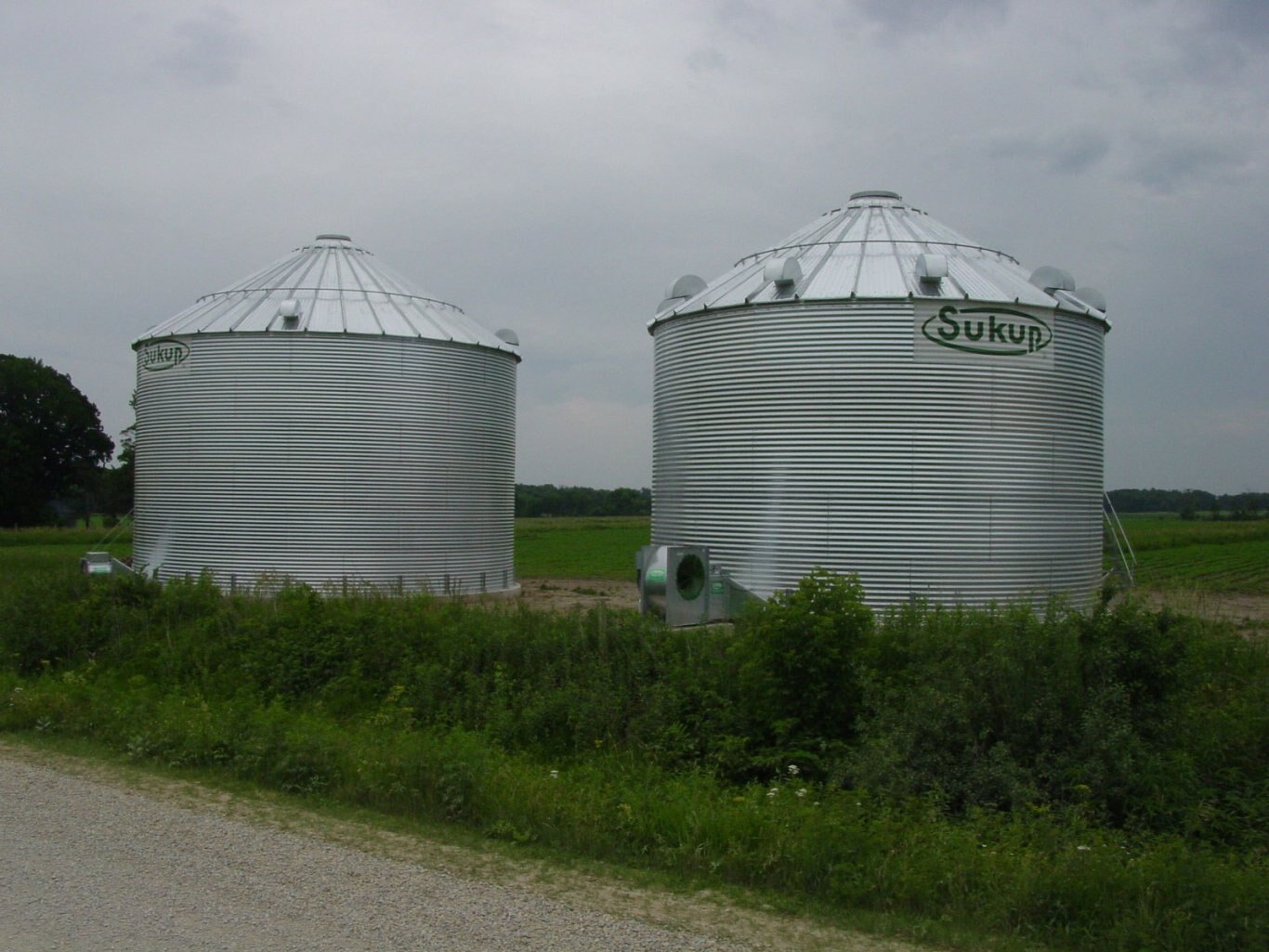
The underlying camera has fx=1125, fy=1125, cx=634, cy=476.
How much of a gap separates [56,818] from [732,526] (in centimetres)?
1252

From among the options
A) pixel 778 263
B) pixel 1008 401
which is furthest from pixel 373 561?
pixel 1008 401

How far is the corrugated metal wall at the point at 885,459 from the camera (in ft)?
62.3

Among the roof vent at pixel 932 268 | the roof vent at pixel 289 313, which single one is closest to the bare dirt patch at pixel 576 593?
the roof vent at pixel 289 313

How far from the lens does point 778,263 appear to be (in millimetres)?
19953

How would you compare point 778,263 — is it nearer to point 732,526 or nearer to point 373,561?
point 732,526

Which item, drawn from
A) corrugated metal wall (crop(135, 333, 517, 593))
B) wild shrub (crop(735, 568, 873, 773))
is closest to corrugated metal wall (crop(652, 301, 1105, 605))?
wild shrub (crop(735, 568, 873, 773))

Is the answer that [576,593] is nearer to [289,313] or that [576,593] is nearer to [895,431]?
[289,313]

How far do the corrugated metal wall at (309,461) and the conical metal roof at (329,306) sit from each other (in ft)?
1.50

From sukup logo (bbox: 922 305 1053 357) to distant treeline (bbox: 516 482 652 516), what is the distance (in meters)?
97.5

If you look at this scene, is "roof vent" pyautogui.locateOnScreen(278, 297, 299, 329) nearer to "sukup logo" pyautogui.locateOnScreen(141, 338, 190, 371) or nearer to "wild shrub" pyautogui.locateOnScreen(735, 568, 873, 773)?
"sukup logo" pyautogui.locateOnScreen(141, 338, 190, 371)

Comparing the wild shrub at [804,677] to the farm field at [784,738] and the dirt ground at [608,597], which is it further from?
the dirt ground at [608,597]

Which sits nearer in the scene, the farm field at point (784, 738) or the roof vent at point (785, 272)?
the farm field at point (784, 738)

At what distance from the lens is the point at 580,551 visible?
5366cm

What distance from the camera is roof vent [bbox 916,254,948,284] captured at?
63.1 ft
